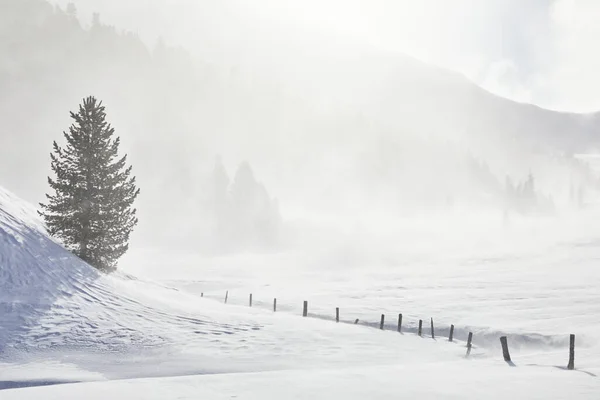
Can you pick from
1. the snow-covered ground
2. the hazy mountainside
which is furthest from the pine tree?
the hazy mountainside

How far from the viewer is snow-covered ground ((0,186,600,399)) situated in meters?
14.2

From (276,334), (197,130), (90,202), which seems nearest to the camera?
(276,334)

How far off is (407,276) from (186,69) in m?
153

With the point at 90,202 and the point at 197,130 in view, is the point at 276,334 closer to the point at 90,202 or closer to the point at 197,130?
the point at 90,202

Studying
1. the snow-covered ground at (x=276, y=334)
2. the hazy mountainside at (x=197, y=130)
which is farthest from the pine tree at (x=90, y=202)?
the hazy mountainside at (x=197, y=130)

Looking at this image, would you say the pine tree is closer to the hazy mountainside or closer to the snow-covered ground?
the snow-covered ground

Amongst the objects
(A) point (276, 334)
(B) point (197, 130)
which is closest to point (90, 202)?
(A) point (276, 334)

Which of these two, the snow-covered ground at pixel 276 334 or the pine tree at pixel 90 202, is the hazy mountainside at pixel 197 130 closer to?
the snow-covered ground at pixel 276 334

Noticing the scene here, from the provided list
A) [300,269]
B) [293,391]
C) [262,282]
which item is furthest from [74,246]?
[300,269]

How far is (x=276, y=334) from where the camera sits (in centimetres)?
2481

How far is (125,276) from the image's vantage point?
3184 centimetres

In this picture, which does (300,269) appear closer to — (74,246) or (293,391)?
(74,246)

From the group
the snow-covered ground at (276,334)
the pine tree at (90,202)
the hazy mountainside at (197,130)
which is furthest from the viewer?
the hazy mountainside at (197,130)

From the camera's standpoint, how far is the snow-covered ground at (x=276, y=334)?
14.2 m
